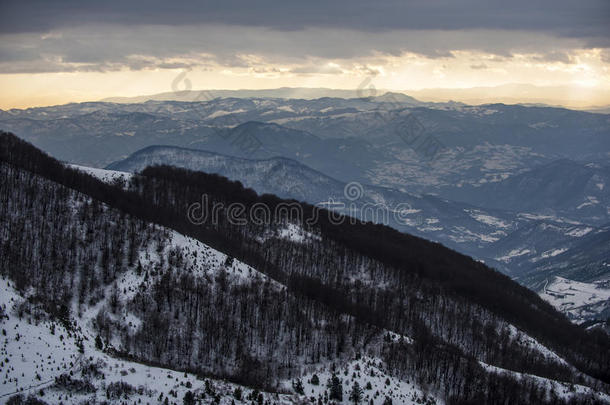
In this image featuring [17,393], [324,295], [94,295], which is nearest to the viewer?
[17,393]

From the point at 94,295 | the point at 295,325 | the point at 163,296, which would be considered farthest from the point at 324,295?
the point at 94,295

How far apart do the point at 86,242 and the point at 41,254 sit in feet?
39.2

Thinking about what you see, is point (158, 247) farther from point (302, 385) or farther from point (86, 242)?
point (302, 385)

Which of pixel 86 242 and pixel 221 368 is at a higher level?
pixel 86 242

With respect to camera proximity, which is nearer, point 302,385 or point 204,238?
point 302,385

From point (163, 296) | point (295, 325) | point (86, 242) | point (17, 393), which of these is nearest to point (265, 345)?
point (295, 325)

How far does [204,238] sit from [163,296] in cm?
5023

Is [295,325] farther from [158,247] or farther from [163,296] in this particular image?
[158,247]

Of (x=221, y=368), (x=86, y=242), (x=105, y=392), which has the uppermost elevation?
(x=86, y=242)

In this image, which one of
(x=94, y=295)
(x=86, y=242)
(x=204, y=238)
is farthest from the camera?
(x=204, y=238)

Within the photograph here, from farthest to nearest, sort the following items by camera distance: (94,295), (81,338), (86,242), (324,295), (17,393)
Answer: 1. (324,295)
2. (86,242)
3. (94,295)
4. (81,338)
5. (17,393)

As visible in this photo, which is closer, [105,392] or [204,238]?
[105,392]

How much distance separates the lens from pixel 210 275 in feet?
512

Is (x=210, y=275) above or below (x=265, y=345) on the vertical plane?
above
